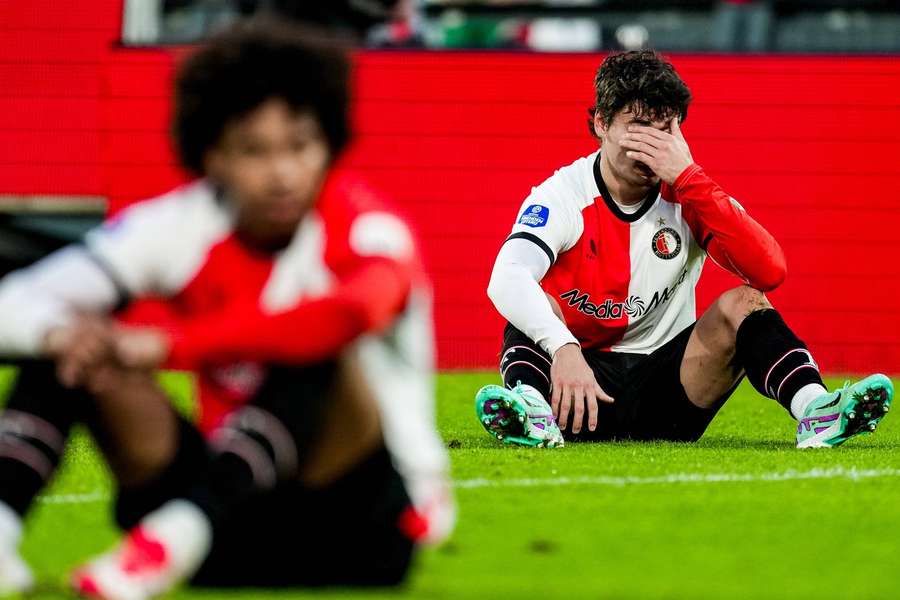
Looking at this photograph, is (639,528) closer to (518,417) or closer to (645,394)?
(518,417)

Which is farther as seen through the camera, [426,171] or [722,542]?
[426,171]

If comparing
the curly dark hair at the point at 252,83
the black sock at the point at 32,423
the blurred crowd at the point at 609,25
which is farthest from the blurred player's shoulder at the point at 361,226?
the blurred crowd at the point at 609,25

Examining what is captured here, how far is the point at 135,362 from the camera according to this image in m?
2.72

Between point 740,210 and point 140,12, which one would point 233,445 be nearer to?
point 740,210

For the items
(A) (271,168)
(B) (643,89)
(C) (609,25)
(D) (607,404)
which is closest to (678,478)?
(D) (607,404)

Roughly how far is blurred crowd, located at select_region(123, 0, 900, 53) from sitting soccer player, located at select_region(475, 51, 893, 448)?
496cm

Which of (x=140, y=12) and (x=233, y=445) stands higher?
(x=233, y=445)

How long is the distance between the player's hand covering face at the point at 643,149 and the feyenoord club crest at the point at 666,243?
0.18m

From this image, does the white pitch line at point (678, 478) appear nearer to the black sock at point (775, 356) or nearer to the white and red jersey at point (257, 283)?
the black sock at point (775, 356)

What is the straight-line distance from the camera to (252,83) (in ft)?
10.00

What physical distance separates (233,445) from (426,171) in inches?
323

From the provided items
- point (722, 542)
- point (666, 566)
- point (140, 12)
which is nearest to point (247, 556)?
point (666, 566)

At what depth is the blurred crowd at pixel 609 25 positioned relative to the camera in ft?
36.3

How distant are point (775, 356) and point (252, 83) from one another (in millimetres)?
3076
